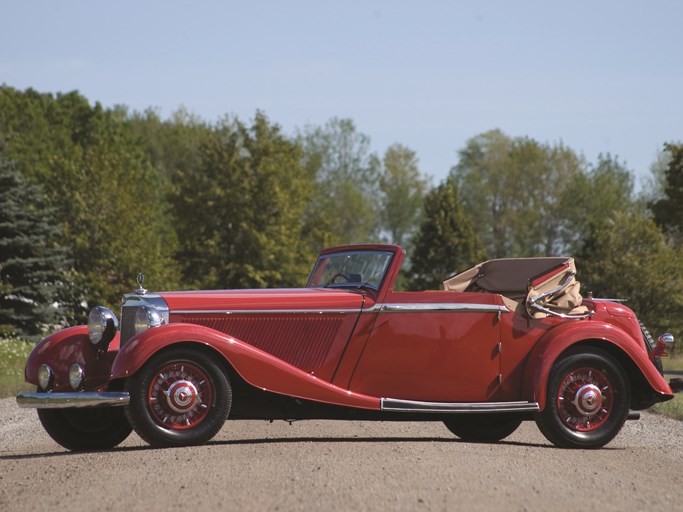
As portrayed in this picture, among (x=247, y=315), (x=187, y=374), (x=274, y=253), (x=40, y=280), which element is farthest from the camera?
(x=274, y=253)

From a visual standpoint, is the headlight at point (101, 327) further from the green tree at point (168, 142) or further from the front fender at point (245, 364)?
the green tree at point (168, 142)

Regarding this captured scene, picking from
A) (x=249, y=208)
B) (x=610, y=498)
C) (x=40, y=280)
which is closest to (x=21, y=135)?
(x=249, y=208)

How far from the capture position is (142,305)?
985 centimetres

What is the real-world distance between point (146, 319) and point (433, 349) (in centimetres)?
247

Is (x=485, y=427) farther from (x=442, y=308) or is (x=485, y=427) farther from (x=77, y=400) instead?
(x=77, y=400)

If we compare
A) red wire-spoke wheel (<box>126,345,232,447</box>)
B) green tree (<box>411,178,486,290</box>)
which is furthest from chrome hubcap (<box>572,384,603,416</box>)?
green tree (<box>411,178,486,290</box>)

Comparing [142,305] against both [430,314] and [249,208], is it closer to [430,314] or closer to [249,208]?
[430,314]

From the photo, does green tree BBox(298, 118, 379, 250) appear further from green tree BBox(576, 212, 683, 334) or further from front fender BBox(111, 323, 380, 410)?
front fender BBox(111, 323, 380, 410)

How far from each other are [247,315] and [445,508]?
152 inches

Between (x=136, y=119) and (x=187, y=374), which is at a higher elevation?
(x=136, y=119)

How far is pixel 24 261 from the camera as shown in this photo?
34938 mm

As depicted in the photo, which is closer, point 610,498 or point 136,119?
point 610,498

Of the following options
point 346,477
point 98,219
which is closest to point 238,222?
point 98,219

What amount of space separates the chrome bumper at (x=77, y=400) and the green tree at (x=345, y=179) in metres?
71.9
